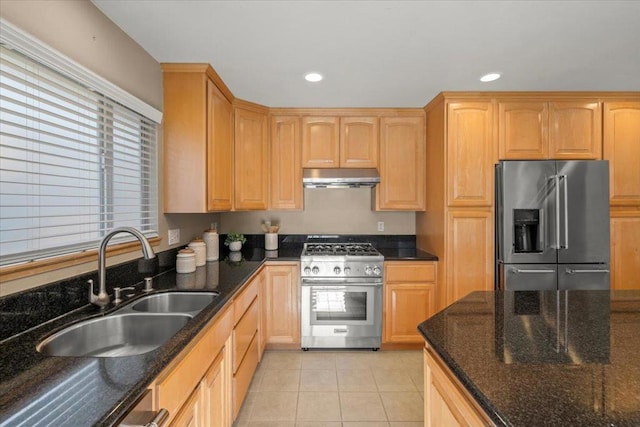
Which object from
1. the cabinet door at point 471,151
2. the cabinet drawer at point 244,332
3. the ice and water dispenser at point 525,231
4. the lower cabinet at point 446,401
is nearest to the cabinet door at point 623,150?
the ice and water dispenser at point 525,231

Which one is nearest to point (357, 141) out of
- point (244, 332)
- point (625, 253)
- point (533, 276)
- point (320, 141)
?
point (320, 141)

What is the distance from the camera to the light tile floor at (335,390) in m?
1.99

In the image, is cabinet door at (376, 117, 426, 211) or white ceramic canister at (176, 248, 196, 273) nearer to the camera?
white ceramic canister at (176, 248, 196, 273)

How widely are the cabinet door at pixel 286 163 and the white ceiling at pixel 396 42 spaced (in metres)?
0.52

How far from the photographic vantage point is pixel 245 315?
2.13 metres

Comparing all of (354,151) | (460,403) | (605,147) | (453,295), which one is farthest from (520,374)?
(605,147)

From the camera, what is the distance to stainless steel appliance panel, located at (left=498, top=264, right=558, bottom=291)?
256cm

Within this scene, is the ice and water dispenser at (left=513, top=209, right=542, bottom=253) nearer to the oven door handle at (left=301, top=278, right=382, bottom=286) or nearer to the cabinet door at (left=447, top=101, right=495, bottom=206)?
the cabinet door at (left=447, top=101, right=495, bottom=206)

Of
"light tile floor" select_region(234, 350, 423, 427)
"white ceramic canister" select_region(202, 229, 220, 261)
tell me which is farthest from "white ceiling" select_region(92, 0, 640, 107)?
"light tile floor" select_region(234, 350, 423, 427)

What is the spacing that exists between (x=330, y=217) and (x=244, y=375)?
189 centimetres

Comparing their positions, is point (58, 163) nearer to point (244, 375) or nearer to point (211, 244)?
point (211, 244)

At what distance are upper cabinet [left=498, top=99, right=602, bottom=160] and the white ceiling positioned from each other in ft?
0.52

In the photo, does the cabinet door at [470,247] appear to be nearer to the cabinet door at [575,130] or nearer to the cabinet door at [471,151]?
the cabinet door at [471,151]

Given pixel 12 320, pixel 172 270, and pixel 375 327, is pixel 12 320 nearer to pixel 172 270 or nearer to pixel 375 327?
pixel 172 270
